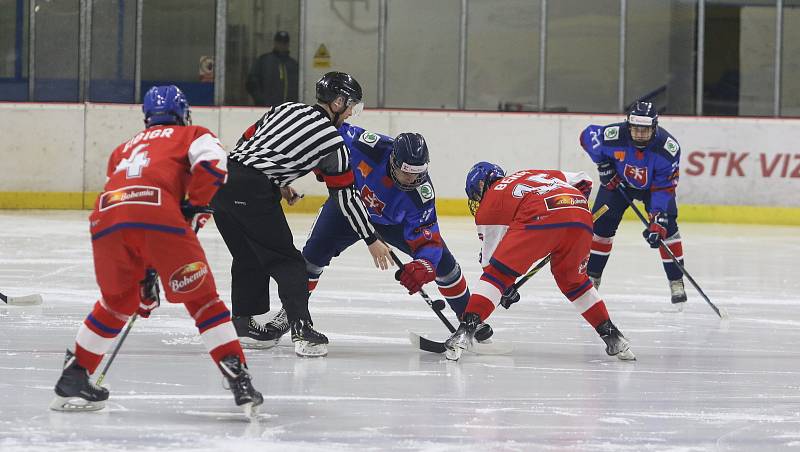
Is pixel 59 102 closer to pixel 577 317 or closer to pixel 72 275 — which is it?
pixel 72 275

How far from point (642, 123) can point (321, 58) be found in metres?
6.42

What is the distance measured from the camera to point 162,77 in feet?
40.8

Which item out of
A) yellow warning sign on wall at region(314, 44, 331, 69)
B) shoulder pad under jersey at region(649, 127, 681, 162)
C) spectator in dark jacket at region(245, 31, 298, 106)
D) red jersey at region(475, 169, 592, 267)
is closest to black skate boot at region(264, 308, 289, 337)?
red jersey at region(475, 169, 592, 267)

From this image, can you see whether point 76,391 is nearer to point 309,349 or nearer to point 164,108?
point 164,108

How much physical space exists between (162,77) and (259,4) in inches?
45.2

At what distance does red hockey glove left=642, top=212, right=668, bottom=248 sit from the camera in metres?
6.59

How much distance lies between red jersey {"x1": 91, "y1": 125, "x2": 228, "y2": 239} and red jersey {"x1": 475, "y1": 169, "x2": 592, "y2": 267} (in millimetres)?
1404

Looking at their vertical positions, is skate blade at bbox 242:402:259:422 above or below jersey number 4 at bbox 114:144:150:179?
below

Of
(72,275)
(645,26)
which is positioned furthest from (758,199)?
(72,275)

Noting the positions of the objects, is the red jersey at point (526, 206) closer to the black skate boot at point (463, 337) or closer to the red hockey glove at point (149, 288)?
the black skate boot at point (463, 337)

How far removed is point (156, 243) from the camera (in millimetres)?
3506

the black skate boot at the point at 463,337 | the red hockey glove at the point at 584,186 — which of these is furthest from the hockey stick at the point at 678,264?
the black skate boot at the point at 463,337

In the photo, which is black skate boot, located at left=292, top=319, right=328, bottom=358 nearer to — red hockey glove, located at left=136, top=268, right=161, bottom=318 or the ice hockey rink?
the ice hockey rink

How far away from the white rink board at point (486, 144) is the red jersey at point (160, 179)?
796 cm
